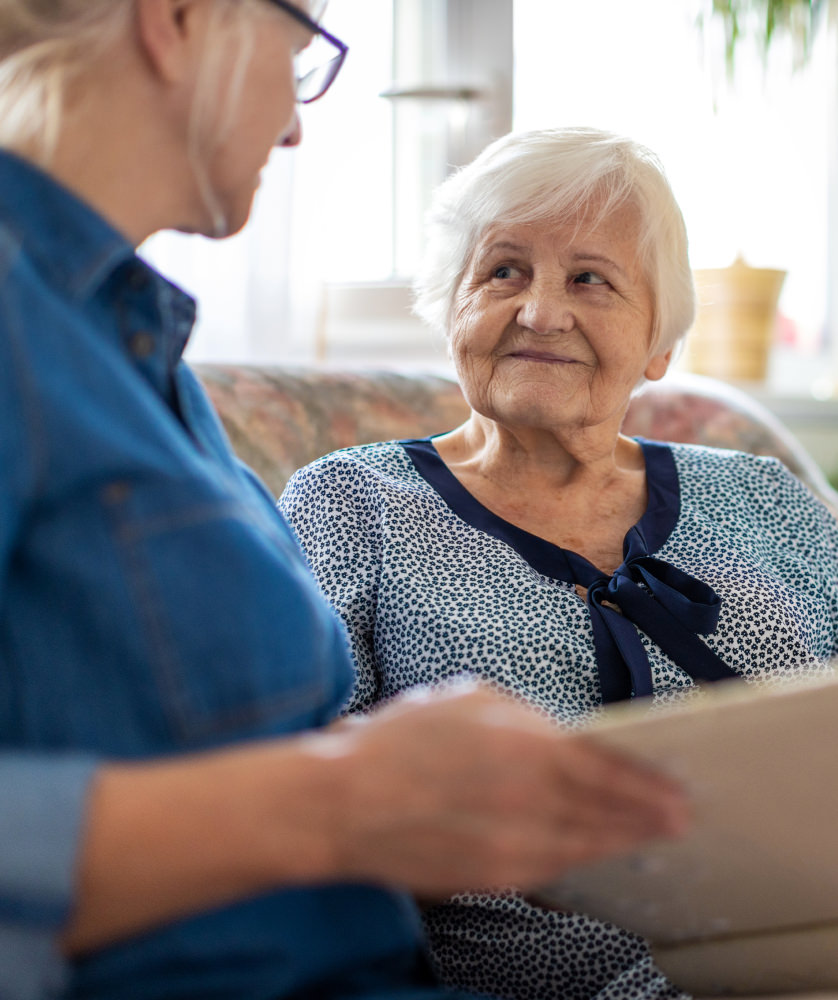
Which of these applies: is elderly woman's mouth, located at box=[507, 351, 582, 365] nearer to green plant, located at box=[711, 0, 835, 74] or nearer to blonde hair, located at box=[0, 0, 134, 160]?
blonde hair, located at box=[0, 0, 134, 160]

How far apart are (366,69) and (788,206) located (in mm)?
1224

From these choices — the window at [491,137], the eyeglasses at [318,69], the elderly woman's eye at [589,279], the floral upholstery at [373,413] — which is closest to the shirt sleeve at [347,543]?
the floral upholstery at [373,413]

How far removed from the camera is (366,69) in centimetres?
254

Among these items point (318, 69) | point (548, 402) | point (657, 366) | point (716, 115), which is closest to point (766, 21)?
point (716, 115)

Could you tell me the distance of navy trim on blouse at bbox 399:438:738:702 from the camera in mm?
1157

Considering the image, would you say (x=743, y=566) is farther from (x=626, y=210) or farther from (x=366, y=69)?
(x=366, y=69)

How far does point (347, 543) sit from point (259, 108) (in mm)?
607

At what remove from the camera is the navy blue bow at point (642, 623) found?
3.78ft

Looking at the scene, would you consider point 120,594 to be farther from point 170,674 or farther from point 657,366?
point 657,366

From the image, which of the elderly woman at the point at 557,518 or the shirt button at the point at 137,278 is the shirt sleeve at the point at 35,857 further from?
the elderly woman at the point at 557,518

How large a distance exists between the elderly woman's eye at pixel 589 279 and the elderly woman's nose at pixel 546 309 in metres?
0.03

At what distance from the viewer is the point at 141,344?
66cm

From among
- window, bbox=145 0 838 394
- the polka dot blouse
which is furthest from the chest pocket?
window, bbox=145 0 838 394

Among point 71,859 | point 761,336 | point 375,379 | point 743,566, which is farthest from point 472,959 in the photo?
point 761,336
